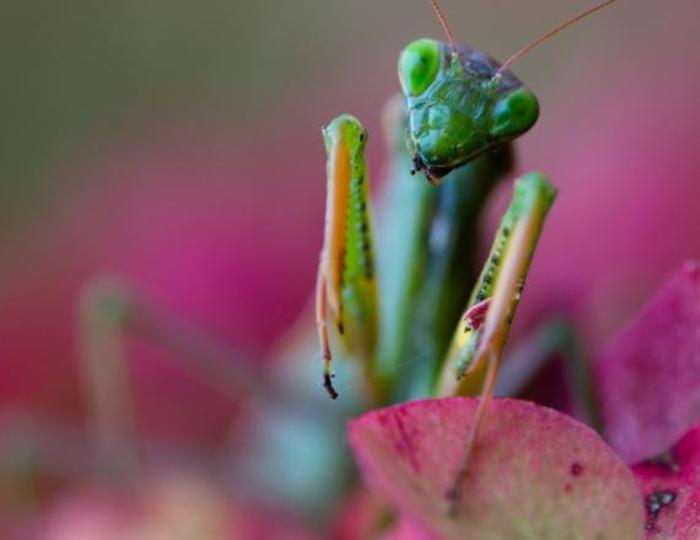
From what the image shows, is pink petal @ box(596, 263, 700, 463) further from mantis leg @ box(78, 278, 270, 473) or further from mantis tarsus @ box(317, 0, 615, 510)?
mantis leg @ box(78, 278, 270, 473)

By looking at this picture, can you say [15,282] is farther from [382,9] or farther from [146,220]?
[382,9]

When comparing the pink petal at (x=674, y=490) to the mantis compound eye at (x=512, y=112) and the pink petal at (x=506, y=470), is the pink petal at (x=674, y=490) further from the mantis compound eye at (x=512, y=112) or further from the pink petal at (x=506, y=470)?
the mantis compound eye at (x=512, y=112)

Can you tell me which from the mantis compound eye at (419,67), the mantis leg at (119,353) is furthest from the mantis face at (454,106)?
the mantis leg at (119,353)

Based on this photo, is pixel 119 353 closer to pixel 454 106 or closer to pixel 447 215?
pixel 447 215

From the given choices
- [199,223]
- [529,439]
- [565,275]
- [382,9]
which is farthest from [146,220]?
[529,439]

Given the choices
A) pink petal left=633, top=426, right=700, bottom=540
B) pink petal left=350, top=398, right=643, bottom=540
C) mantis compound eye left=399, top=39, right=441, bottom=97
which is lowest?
pink petal left=633, top=426, right=700, bottom=540

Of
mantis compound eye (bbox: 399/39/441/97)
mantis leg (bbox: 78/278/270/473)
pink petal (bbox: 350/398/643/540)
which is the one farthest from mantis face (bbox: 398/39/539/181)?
mantis leg (bbox: 78/278/270/473)
